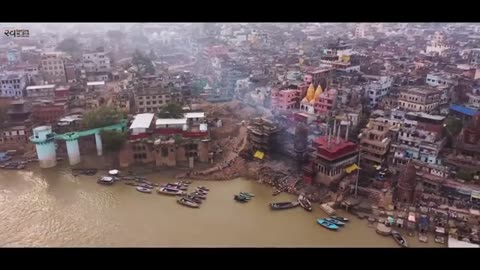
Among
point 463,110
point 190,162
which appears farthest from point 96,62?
point 463,110

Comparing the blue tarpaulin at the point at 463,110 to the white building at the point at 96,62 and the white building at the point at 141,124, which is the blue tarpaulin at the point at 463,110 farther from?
the white building at the point at 96,62

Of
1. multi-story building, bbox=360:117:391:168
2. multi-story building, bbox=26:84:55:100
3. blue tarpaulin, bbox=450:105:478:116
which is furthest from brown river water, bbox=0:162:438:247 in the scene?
blue tarpaulin, bbox=450:105:478:116

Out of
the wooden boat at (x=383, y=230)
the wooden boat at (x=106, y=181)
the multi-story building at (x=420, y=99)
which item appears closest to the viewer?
the wooden boat at (x=383, y=230)

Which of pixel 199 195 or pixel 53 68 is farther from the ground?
pixel 53 68

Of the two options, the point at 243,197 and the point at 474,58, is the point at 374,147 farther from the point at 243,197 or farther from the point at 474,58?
the point at 474,58

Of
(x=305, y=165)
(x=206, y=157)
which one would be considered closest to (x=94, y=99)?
(x=206, y=157)

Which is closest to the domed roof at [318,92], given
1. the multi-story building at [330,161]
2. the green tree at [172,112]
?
the multi-story building at [330,161]
